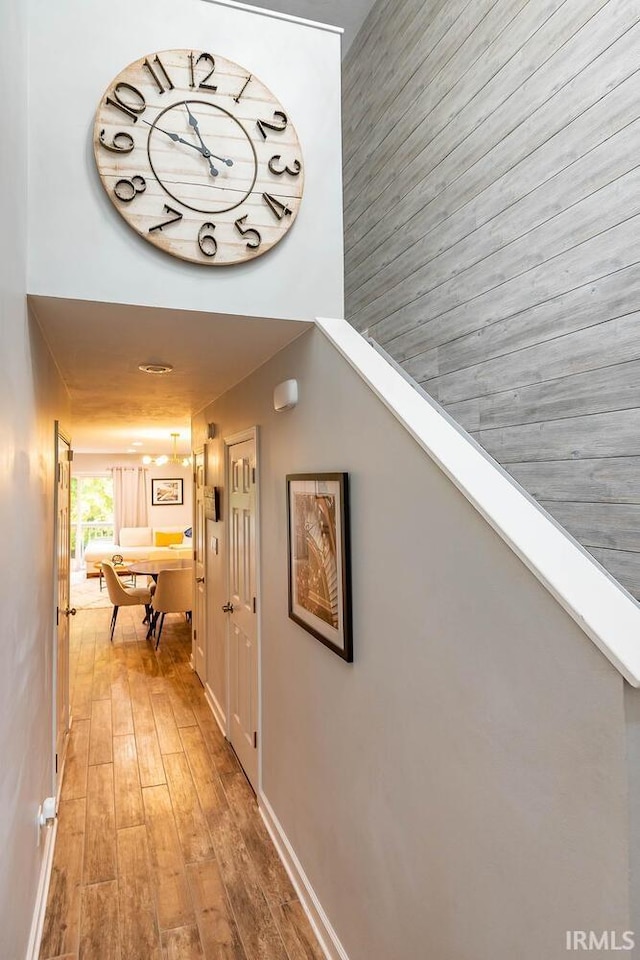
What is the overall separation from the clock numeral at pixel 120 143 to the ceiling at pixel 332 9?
2.67 meters

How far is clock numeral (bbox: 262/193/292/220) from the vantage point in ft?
6.75

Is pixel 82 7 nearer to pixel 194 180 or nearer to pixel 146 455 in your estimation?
pixel 194 180

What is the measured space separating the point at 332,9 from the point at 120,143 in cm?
276

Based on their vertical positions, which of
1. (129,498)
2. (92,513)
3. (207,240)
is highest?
(207,240)

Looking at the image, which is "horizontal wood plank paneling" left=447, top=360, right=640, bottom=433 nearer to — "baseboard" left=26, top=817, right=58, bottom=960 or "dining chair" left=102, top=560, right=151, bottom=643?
"baseboard" left=26, top=817, right=58, bottom=960

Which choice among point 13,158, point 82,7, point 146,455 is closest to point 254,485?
point 13,158

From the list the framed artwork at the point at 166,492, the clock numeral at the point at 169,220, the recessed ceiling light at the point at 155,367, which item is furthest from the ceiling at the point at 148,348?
the framed artwork at the point at 166,492

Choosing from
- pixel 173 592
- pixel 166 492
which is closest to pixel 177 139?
pixel 173 592

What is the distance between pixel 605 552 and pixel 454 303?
144 centimetres

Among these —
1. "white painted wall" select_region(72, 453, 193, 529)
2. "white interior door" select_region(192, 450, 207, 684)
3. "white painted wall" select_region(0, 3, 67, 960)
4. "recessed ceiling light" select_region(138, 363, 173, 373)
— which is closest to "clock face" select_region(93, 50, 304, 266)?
"white painted wall" select_region(0, 3, 67, 960)

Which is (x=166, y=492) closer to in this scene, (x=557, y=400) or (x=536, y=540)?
(x=557, y=400)

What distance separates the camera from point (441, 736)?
126cm

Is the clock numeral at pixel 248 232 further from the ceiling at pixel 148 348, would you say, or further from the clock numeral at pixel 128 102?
the clock numeral at pixel 128 102

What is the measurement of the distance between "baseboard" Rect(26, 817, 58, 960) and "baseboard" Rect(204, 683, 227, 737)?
125cm
